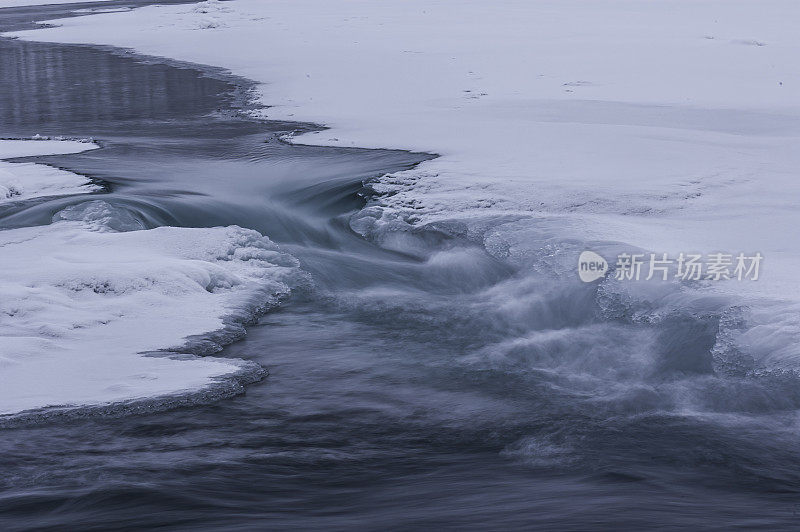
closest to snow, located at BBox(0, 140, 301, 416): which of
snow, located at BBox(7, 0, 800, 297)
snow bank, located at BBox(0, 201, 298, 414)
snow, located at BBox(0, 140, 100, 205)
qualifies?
snow bank, located at BBox(0, 201, 298, 414)

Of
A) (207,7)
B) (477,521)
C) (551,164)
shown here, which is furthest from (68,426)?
(207,7)

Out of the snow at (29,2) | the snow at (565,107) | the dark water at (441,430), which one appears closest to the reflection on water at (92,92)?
the snow at (565,107)

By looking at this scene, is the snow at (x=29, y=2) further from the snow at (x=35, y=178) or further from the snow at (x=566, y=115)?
the snow at (x=35, y=178)

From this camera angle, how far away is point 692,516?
4180mm

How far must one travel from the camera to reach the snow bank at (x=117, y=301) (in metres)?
5.43

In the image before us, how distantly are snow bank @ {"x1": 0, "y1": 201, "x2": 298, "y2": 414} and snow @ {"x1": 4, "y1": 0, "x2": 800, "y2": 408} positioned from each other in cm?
176

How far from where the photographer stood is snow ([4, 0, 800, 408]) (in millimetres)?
7859

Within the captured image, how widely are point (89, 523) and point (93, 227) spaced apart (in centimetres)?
455

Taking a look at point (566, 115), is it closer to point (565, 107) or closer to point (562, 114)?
point (562, 114)

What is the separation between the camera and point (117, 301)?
654 centimetres

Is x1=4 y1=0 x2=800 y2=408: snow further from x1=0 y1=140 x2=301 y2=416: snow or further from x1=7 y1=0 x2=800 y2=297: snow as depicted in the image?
x1=0 y1=140 x2=301 y2=416: snow

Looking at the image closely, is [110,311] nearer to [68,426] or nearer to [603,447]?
[68,426]

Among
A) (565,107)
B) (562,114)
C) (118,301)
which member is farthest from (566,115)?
(118,301)

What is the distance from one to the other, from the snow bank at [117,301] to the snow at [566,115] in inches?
69.4
